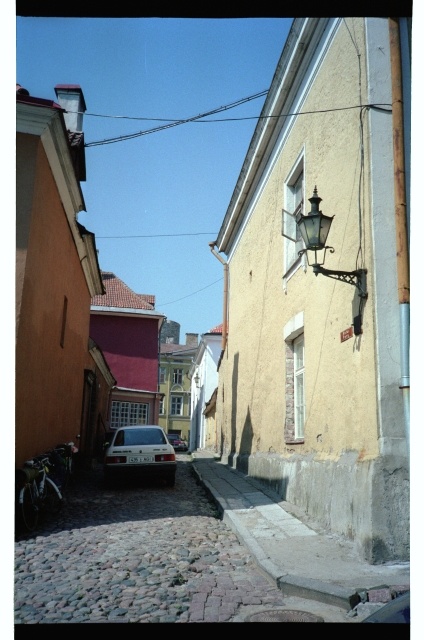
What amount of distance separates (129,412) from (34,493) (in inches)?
670

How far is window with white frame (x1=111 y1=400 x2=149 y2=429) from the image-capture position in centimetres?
2352

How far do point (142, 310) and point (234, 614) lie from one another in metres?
15.0

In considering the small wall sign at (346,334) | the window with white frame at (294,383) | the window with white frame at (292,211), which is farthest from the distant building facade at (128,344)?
the small wall sign at (346,334)

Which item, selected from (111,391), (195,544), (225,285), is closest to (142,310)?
(225,285)

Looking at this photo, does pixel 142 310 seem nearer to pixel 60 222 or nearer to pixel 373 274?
pixel 60 222

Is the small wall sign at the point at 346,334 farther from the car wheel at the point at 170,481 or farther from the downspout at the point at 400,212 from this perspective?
the car wheel at the point at 170,481

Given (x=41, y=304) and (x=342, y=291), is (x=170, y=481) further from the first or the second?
(x=342, y=291)

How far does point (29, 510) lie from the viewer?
6664mm

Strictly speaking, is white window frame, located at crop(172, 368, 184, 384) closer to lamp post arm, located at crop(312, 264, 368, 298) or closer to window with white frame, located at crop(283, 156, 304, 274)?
window with white frame, located at crop(283, 156, 304, 274)

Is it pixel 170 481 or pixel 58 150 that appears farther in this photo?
pixel 170 481

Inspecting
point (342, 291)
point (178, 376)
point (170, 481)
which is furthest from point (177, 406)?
point (342, 291)

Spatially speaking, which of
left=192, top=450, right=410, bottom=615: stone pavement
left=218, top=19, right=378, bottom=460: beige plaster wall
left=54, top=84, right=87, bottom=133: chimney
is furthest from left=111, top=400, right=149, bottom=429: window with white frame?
left=192, top=450, right=410, bottom=615: stone pavement

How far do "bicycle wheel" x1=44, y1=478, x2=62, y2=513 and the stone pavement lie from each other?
2149mm

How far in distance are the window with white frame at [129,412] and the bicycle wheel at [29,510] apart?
1678 cm
